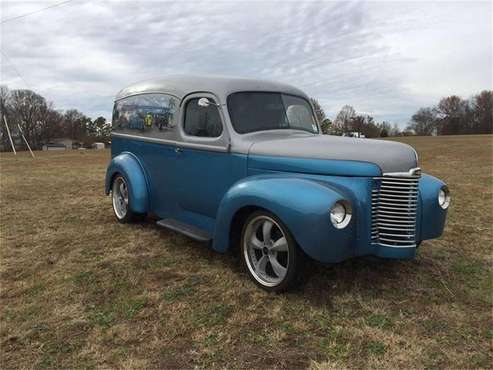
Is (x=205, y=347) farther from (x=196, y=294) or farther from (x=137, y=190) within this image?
A: (x=137, y=190)

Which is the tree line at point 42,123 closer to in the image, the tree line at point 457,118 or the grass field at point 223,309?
the tree line at point 457,118

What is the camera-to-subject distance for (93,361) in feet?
9.61

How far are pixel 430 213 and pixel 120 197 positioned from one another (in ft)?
15.4

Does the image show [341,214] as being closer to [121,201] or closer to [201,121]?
[201,121]

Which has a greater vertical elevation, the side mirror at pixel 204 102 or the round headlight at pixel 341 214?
the side mirror at pixel 204 102

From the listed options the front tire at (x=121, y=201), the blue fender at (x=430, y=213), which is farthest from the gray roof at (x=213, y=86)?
the blue fender at (x=430, y=213)

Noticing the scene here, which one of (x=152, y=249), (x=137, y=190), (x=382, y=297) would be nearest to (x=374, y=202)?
(x=382, y=297)

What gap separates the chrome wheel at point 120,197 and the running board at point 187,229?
4.62 feet

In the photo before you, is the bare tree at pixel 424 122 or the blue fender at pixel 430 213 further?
the bare tree at pixel 424 122

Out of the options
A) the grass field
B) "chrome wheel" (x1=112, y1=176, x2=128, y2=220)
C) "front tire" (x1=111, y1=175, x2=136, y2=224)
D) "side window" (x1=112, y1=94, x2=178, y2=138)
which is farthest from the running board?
"chrome wheel" (x1=112, y1=176, x2=128, y2=220)

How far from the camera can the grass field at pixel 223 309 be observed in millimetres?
2969

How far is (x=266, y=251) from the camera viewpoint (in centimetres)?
400

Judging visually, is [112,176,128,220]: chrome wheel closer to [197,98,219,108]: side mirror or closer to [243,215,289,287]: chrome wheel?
[197,98,219,108]: side mirror

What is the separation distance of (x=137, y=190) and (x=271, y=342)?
132 inches
